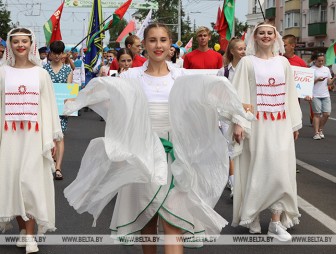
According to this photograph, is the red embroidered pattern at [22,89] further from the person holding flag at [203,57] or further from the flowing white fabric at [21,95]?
the person holding flag at [203,57]

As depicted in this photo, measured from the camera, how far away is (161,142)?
5344mm

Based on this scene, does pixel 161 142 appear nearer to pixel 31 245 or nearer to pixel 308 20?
pixel 31 245

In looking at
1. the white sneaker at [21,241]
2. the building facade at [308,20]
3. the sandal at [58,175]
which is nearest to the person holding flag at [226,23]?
the sandal at [58,175]

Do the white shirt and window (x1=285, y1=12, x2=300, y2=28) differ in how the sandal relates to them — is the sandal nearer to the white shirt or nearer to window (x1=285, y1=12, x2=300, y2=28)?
the white shirt

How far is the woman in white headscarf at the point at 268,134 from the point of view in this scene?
7254 mm

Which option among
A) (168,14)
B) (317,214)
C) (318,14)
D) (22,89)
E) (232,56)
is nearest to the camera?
(22,89)

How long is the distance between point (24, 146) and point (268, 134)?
2152 millimetres

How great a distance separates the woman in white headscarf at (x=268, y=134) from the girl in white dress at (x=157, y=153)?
1832 millimetres

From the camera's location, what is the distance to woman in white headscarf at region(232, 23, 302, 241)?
7.25m

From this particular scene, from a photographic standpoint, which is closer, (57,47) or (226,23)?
(57,47)

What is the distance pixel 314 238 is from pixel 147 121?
2483 mm

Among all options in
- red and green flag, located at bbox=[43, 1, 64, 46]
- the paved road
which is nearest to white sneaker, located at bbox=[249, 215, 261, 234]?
the paved road

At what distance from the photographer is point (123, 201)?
5.41 meters

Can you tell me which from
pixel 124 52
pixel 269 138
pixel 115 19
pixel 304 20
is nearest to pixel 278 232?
pixel 269 138
